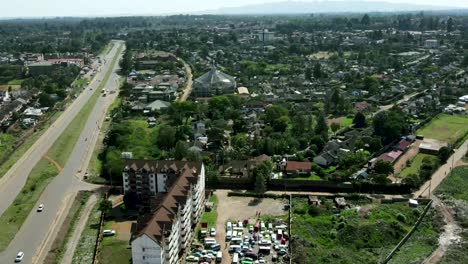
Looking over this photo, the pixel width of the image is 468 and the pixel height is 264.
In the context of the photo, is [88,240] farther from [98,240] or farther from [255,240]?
[255,240]

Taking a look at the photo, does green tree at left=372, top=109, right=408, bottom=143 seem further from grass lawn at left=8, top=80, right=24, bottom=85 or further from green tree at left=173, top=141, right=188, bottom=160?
grass lawn at left=8, top=80, right=24, bottom=85

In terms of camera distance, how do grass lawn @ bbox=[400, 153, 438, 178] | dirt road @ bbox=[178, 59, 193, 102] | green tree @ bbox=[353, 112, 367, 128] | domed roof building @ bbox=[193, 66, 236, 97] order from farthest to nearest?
domed roof building @ bbox=[193, 66, 236, 97]
dirt road @ bbox=[178, 59, 193, 102]
green tree @ bbox=[353, 112, 367, 128]
grass lawn @ bbox=[400, 153, 438, 178]

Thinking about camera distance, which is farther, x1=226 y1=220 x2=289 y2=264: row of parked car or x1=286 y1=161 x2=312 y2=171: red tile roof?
x1=286 y1=161 x2=312 y2=171: red tile roof

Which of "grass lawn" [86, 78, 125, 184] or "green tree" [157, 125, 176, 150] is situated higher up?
"green tree" [157, 125, 176, 150]

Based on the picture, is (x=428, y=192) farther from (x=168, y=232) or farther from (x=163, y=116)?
(x=163, y=116)

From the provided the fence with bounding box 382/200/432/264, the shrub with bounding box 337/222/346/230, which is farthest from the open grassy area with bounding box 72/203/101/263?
the fence with bounding box 382/200/432/264

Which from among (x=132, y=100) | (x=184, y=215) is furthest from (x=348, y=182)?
(x=132, y=100)

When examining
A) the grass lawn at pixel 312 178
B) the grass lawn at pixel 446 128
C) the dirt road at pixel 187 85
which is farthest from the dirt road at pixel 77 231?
the grass lawn at pixel 446 128
